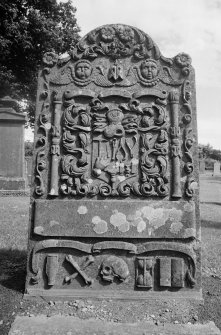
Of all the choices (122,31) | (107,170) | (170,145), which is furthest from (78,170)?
(122,31)

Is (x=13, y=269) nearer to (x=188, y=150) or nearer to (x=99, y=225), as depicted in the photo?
(x=99, y=225)

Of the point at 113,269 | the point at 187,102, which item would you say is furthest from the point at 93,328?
the point at 187,102

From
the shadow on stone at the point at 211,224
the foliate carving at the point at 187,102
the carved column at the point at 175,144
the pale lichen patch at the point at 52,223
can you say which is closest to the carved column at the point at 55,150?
the pale lichen patch at the point at 52,223

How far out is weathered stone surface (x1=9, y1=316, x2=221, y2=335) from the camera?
9.82 feet

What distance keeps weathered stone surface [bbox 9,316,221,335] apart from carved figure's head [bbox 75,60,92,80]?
266cm

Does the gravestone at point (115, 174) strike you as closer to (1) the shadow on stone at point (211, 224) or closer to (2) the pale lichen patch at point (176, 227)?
(2) the pale lichen patch at point (176, 227)

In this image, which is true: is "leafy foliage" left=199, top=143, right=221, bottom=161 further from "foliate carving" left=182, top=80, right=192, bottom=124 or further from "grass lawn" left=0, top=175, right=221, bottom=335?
"foliate carving" left=182, top=80, right=192, bottom=124

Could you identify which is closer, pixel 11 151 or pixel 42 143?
pixel 42 143

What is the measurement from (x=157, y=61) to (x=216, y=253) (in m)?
3.70

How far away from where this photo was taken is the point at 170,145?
3889 mm

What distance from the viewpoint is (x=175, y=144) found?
152 inches

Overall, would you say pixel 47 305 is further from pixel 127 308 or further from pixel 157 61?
pixel 157 61

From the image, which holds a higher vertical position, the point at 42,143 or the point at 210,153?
the point at 210,153

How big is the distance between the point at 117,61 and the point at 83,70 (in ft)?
1.40
